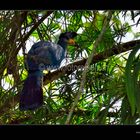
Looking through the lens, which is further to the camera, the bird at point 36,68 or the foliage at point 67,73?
the foliage at point 67,73

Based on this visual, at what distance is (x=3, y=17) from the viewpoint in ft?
3.36

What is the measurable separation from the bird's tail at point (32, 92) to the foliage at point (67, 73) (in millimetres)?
43

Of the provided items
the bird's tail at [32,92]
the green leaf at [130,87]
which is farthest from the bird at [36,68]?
the green leaf at [130,87]

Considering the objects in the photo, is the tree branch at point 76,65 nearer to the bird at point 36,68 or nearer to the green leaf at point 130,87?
the bird at point 36,68

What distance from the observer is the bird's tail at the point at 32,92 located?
34.6 inches

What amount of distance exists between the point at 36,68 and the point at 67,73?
0.12 meters

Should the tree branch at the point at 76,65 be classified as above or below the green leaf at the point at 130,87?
above

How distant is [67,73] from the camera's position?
103 centimetres

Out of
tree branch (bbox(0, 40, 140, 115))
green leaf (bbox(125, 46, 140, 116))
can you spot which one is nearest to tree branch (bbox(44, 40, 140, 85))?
tree branch (bbox(0, 40, 140, 115))
